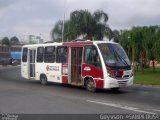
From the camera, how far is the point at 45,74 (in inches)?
931

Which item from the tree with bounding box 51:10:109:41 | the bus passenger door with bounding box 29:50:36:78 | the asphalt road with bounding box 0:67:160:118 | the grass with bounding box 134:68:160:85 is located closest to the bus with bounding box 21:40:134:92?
the bus passenger door with bounding box 29:50:36:78

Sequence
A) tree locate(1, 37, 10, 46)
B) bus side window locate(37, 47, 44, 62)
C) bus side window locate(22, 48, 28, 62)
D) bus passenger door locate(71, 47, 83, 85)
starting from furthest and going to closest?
1. tree locate(1, 37, 10, 46)
2. bus side window locate(22, 48, 28, 62)
3. bus side window locate(37, 47, 44, 62)
4. bus passenger door locate(71, 47, 83, 85)

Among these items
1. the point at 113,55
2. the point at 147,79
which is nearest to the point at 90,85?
the point at 113,55

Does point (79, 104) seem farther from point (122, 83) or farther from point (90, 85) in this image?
point (90, 85)

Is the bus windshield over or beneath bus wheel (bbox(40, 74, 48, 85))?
over

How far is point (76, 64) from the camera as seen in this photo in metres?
20.6

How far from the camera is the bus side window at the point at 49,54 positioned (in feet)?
75.0

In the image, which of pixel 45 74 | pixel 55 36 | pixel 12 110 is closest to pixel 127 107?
pixel 12 110

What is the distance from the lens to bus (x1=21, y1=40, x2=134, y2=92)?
18.6 m

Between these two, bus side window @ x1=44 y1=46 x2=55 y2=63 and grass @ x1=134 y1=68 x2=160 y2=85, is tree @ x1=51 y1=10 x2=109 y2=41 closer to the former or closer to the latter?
grass @ x1=134 y1=68 x2=160 y2=85

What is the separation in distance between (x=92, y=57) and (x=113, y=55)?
1.17 metres

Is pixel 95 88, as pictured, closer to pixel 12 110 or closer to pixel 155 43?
pixel 12 110

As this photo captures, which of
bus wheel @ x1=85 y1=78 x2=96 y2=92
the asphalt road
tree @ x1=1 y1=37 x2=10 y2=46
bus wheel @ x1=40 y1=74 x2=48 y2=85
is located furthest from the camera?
tree @ x1=1 y1=37 x2=10 y2=46

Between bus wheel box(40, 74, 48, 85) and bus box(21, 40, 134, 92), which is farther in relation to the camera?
bus wheel box(40, 74, 48, 85)
